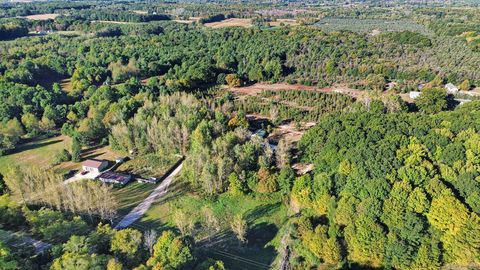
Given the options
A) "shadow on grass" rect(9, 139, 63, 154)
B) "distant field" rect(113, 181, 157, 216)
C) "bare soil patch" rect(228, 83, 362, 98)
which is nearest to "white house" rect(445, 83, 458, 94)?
"bare soil patch" rect(228, 83, 362, 98)

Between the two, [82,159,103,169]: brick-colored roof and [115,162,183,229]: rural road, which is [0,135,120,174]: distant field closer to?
[82,159,103,169]: brick-colored roof

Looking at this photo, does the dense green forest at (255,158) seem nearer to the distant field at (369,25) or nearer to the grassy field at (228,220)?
the grassy field at (228,220)

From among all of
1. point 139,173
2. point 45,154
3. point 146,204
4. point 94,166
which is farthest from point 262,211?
point 45,154

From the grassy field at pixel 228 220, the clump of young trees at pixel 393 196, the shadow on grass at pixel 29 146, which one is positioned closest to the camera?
the clump of young trees at pixel 393 196

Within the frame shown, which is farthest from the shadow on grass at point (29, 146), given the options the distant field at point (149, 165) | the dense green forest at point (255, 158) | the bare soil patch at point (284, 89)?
the bare soil patch at point (284, 89)

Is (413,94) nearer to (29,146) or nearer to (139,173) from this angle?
(139,173)

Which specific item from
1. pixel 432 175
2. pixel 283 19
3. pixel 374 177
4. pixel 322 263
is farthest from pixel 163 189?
pixel 283 19
